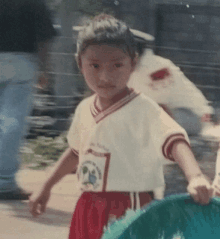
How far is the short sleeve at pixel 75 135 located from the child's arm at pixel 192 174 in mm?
387

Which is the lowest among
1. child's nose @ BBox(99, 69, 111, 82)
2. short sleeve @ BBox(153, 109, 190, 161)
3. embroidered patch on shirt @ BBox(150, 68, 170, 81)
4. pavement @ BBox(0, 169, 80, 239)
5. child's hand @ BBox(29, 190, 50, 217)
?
pavement @ BBox(0, 169, 80, 239)

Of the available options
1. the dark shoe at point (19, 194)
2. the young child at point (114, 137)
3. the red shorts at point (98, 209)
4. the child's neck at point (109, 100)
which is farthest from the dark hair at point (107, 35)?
the dark shoe at point (19, 194)

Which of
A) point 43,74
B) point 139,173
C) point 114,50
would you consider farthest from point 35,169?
point 114,50

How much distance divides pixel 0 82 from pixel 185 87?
32.4 inches

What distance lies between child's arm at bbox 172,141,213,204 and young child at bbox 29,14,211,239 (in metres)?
0.07

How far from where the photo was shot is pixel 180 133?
153 centimetres

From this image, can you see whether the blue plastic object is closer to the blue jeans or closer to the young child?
the young child

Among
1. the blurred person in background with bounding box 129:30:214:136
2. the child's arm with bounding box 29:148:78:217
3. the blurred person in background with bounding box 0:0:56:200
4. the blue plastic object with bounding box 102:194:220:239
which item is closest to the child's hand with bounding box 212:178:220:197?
the blurred person in background with bounding box 129:30:214:136

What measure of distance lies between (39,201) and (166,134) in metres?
0.59

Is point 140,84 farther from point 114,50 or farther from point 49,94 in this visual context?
point 49,94

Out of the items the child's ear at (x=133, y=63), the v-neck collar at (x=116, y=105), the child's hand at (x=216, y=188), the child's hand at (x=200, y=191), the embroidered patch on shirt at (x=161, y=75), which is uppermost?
the child's ear at (x=133, y=63)

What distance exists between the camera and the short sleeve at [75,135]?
5.63ft

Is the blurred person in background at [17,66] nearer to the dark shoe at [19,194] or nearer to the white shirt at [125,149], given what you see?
the dark shoe at [19,194]

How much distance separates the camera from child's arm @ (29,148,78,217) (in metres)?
1.74
